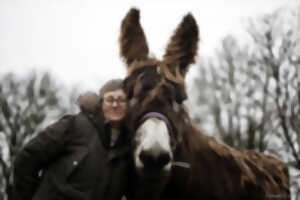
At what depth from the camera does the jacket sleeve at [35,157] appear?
3.16 meters

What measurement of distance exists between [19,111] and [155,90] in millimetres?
21421

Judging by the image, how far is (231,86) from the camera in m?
21.4

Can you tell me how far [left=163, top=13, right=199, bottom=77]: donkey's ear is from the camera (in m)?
4.01

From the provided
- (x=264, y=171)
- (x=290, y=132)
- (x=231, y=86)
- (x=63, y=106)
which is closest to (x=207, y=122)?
(x=231, y=86)

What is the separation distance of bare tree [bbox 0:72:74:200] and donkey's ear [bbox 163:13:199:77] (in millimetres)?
20067

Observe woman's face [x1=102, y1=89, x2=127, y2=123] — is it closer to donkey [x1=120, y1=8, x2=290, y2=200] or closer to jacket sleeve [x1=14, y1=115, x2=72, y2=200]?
donkey [x1=120, y1=8, x2=290, y2=200]

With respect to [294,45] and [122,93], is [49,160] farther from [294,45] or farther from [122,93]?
[294,45]

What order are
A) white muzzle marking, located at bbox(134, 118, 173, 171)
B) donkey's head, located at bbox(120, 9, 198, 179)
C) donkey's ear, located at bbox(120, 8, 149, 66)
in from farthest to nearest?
donkey's ear, located at bbox(120, 8, 149, 66)
donkey's head, located at bbox(120, 9, 198, 179)
white muzzle marking, located at bbox(134, 118, 173, 171)

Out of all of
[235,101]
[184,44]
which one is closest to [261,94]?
[235,101]

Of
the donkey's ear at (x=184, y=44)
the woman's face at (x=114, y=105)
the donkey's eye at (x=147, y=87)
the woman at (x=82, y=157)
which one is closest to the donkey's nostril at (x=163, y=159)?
the woman at (x=82, y=157)

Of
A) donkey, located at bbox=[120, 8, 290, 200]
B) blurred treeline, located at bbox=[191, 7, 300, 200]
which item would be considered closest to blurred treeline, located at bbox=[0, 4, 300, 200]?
blurred treeline, located at bbox=[191, 7, 300, 200]

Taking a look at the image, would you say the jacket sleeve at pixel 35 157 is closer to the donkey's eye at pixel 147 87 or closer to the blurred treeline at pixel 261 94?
the donkey's eye at pixel 147 87

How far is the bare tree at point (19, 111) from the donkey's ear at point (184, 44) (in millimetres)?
20067

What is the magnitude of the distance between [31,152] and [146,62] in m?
1.64
